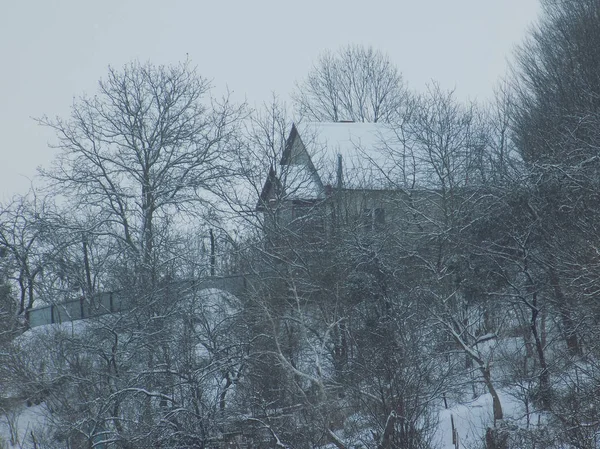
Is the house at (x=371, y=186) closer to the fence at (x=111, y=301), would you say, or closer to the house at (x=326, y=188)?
the house at (x=326, y=188)

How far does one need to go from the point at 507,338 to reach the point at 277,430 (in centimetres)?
642

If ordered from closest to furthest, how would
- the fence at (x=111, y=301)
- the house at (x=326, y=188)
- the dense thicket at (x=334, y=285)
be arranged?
the dense thicket at (x=334, y=285)
the fence at (x=111, y=301)
the house at (x=326, y=188)

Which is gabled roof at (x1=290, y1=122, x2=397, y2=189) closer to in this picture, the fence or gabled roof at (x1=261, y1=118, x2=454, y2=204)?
gabled roof at (x1=261, y1=118, x2=454, y2=204)

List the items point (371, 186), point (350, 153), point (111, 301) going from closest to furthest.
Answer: point (111, 301), point (371, 186), point (350, 153)

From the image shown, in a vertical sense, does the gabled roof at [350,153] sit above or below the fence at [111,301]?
above

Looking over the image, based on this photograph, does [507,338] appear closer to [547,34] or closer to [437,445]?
[437,445]

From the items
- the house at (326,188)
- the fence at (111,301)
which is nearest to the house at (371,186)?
the house at (326,188)

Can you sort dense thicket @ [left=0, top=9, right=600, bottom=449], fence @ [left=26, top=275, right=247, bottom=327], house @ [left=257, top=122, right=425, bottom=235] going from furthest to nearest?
house @ [left=257, top=122, right=425, bottom=235], fence @ [left=26, top=275, right=247, bottom=327], dense thicket @ [left=0, top=9, right=600, bottom=449]

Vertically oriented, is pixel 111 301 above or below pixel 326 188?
below

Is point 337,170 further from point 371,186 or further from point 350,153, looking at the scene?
point 350,153

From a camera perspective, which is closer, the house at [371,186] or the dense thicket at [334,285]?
the dense thicket at [334,285]

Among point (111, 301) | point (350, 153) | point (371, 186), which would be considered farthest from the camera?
point (350, 153)

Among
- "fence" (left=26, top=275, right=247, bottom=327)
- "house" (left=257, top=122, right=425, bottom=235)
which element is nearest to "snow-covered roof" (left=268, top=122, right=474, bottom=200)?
"house" (left=257, top=122, right=425, bottom=235)

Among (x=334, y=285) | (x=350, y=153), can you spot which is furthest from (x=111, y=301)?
(x=350, y=153)
